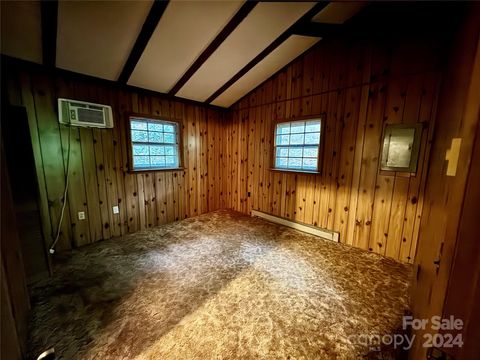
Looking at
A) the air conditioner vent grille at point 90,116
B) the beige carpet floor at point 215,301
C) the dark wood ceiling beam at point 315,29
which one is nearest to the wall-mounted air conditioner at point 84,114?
the air conditioner vent grille at point 90,116

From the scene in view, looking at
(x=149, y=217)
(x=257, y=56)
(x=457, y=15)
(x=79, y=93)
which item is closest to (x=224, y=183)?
(x=149, y=217)

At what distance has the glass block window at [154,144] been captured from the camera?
3.17 m

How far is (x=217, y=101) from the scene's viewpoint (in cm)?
386

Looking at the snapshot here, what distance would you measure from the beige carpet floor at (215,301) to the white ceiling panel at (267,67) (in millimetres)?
2767

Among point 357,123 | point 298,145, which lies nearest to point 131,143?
point 298,145

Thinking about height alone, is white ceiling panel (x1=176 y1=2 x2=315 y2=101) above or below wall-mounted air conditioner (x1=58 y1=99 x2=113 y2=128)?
above

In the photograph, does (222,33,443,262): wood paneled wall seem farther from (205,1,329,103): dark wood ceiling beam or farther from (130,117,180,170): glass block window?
(130,117,180,170): glass block window

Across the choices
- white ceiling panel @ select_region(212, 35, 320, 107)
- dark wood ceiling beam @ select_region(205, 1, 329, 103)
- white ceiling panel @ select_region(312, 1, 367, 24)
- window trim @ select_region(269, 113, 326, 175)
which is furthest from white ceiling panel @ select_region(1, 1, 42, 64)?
window trim @ select_region(269, 113, 326, 175)

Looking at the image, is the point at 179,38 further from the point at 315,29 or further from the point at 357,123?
the point at 357,123

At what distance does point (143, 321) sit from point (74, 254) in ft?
5.57

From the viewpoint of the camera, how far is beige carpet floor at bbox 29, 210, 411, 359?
4.38 feet

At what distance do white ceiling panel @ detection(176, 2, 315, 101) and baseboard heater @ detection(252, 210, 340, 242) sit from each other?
8.46ft

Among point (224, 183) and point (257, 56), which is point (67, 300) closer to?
point (224, 183)

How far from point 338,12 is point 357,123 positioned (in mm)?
1395
